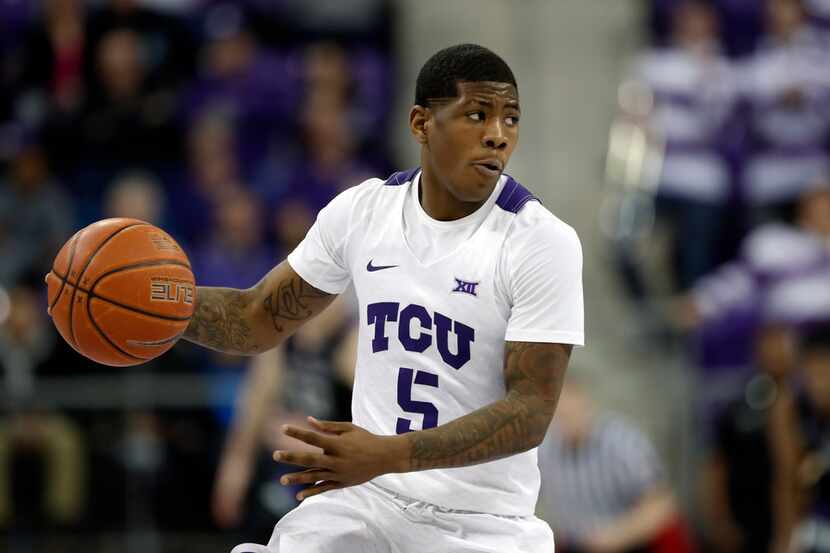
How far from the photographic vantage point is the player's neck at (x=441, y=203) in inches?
185

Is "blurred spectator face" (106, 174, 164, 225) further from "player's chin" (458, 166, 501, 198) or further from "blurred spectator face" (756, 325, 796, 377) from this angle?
"player's chin" (458, 166, 501, 198)

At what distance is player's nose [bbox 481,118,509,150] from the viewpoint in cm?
443

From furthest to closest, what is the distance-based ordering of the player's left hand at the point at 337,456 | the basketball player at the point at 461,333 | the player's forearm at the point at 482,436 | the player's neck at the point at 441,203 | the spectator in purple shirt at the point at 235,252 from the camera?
the spectator in purple shirt at the point at 235,252 < the player's neck at the point at 441,203 < the basketball player at the point at 461,333 < the player's forearm at the point at 482,436 < the player's left hand at the point at 337,456

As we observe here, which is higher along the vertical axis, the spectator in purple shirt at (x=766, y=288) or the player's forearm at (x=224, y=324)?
the player's forearm at (x=224, y=324)

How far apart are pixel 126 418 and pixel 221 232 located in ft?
5.82

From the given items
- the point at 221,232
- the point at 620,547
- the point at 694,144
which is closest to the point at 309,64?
the point at 221,232

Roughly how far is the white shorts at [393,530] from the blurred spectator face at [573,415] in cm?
422

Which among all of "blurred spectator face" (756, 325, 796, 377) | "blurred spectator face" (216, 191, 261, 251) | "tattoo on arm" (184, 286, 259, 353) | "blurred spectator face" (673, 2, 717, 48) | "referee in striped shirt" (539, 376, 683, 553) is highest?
"blurred spectator face" (673, 2, 717, 48)

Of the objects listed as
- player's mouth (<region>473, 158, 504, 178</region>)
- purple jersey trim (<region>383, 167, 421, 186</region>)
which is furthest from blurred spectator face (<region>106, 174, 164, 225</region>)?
player's mouth (<region>473, 158, 504, 178</region>)

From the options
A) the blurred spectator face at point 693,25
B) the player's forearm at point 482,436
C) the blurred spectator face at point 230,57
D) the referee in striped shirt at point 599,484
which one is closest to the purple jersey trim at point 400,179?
the player's forearm at point 482,436

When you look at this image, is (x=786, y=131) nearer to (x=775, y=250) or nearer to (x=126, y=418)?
(x=775, y=250)

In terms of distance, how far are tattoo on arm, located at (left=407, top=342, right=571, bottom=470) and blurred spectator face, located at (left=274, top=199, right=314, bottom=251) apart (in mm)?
5079

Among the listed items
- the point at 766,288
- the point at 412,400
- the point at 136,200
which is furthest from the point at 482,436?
the point at 136,200

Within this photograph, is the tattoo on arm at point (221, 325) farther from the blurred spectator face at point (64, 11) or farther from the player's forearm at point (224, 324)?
the blurred spectator face at point (64, 11)
